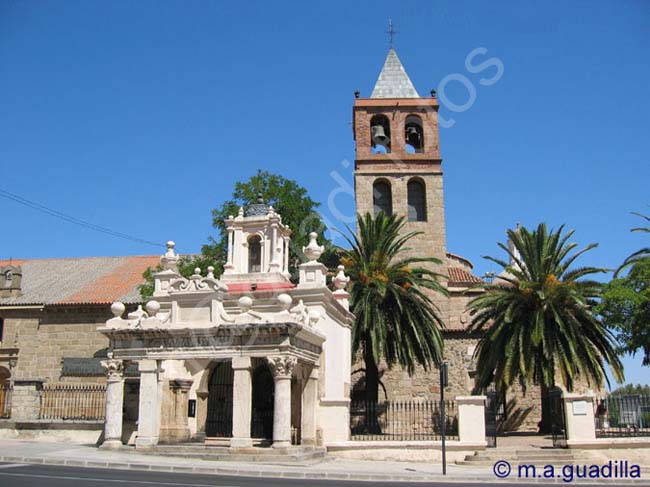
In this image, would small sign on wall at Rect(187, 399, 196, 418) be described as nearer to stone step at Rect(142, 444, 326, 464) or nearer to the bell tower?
stone step at Rect(142, 444, 326, 464)

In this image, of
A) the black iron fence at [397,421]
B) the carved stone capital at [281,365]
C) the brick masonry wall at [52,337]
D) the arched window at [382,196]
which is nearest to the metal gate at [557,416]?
the black iron fence at [397,421]

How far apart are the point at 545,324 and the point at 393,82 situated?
844 inches

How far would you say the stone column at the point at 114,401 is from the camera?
19.6m

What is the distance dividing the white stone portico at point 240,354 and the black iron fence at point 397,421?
176 centimetres

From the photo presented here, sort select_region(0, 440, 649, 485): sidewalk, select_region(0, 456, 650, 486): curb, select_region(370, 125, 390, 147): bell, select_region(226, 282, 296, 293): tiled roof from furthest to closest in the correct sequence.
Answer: select_region(370, 125, 390, 147): bell, select_region(226, 282, 296, 293): tiled roof, select_region(0, 440, 649, 485): sidewalk, select_region(0, 456, 650, 486): curb

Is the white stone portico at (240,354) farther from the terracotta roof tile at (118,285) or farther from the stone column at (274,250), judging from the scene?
the terracotta roof tile at (118,285)

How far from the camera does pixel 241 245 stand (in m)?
25.0

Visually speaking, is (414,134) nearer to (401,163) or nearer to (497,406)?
(401,163)

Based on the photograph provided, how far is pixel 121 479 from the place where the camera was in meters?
13.2

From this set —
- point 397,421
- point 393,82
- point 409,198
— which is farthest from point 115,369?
point 393,82

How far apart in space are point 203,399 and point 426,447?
25.7 feet

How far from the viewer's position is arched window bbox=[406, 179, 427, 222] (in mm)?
39500

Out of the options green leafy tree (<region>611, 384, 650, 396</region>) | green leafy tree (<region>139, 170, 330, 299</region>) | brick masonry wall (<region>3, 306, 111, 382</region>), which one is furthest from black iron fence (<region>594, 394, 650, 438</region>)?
brick masonry wall (<region>3, 306, 111, 382</region>)

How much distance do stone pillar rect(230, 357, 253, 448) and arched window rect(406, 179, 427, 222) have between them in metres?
22.9
